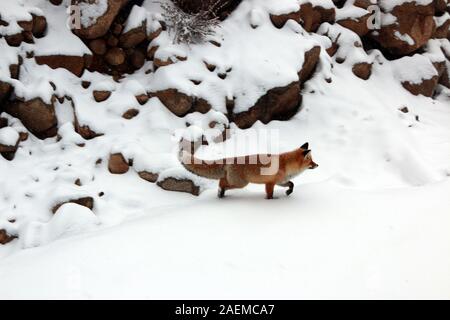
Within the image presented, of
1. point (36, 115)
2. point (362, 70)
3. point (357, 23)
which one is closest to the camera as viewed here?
point (36, 115)

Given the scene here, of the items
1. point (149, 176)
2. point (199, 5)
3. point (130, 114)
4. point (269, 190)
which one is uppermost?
point (199, 5)

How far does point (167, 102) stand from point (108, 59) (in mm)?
1495

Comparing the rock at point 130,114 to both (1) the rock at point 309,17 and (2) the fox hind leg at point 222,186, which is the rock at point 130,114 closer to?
(2) the fox hind leg at point 222,186

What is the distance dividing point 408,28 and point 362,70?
1942 mm

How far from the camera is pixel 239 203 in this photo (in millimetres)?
5086

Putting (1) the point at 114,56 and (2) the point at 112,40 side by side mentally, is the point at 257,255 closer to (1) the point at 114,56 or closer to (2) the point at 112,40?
(1) the point at 114,56

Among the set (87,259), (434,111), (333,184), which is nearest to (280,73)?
(333,184)

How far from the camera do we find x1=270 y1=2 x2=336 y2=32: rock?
27.5ft

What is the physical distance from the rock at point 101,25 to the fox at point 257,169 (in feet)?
10.7

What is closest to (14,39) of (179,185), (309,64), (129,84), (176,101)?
(129,84)

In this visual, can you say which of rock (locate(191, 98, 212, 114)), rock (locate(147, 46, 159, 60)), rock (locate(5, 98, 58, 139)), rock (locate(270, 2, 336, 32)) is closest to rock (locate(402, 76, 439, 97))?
rock (locate(270, 2, 336, 32))

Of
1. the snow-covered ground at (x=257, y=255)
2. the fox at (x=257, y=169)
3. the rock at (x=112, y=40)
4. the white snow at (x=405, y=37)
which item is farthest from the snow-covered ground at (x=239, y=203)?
the white snow at (x=405, y=37)
